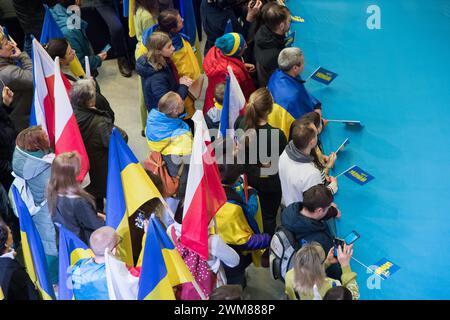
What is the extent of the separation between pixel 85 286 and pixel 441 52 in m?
5.72

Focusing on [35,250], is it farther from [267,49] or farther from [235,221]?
[267,49]

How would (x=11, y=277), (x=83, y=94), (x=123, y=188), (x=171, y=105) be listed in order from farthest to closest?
(x=83, y=94) → (x=171, y=105) → (x=123, y=188) → (x=11, y=277)

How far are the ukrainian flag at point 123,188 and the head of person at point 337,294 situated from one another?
1465 millimetres

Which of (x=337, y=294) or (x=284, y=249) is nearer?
(x=337, y=294)

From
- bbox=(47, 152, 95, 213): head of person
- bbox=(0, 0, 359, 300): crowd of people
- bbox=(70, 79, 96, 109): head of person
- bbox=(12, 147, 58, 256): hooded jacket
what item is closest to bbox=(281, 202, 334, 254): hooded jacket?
bbox=(0, 0, 359, 300): crowd of people

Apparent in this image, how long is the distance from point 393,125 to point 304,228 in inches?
117

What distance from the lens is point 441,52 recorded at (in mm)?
7883

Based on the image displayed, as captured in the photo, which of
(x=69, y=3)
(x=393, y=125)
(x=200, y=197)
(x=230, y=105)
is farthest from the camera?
(x=69, y=3)

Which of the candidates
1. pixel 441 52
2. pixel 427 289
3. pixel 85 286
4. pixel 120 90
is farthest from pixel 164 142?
pixel 441 52

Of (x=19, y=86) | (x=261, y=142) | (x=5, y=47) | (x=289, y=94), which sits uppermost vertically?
(x=5, y=47)

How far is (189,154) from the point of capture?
5.27m

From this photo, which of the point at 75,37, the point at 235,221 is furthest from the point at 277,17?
the point at 235,221

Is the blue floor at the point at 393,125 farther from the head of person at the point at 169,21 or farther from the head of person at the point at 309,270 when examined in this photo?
the head of person at the point at 169,21

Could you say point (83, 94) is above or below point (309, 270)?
above
